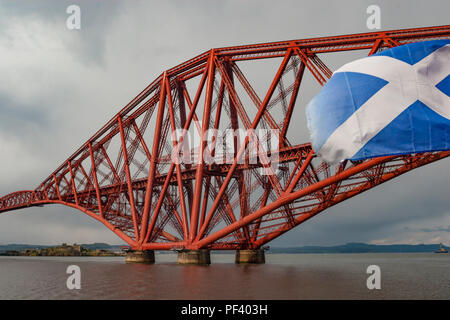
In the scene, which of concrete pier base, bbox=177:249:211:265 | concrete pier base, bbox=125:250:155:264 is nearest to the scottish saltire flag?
concrete pier base, bbox=177:249:211:265

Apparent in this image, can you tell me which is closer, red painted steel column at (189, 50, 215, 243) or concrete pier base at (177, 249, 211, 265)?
red painted steel column at (189, 50, 215, 243)

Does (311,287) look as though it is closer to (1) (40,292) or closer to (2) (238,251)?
(1) (40,292)

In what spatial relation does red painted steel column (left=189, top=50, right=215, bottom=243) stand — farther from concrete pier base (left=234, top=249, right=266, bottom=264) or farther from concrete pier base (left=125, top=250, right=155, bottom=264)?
concrete pier base (left=125, top=250, right=155, bottom=264)

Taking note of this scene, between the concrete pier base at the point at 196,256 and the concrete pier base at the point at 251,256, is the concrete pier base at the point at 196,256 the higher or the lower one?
the higher one

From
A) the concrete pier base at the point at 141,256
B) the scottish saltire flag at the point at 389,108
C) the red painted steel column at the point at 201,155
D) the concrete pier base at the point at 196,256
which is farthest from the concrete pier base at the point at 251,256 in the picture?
the scottish saltire flag at the point at 389,108

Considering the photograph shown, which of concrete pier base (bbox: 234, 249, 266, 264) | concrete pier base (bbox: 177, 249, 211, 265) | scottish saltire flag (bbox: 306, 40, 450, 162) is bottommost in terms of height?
concrete pier base (bbox: 234, 249, 266, 264)

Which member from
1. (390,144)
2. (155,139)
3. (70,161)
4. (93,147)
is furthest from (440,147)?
(70,161)

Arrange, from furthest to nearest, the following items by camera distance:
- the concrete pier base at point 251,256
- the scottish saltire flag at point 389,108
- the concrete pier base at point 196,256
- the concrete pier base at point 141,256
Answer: the concrete pier base at point 141,256
the concrete pier base at point 251,256
the concrete pier base at point 196,256
the scottish saltire flag at point 389,108

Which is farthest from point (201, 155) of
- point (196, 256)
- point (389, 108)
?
point (389, 108)

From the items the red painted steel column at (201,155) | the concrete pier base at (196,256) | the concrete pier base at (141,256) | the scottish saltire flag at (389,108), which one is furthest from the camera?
the concrete pier base at (141,256)

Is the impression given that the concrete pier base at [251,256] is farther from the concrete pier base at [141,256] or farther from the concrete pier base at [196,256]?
the concrete pier base at [141,256]
